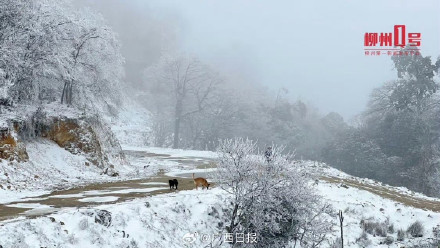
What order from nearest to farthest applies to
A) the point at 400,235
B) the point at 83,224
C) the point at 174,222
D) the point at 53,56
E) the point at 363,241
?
the point at 83,224 < the point at 174,222 < the point at 363,241 < the point at 400,235 < the point at 53,56

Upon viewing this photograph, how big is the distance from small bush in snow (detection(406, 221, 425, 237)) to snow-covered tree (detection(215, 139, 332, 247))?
655 cm

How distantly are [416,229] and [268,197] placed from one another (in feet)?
32.7

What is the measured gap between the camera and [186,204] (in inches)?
688

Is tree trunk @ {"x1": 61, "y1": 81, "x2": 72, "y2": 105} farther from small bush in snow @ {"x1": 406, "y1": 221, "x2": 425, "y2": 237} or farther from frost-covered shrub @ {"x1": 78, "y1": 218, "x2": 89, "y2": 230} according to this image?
small bush in snow @ {"x1": 406, "y1": 221, "x2": 425, "y2": 237}

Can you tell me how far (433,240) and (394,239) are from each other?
1.79 meters

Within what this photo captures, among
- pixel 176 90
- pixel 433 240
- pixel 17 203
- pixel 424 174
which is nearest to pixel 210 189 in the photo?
pixel 17 203

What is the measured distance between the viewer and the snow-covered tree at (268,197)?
1638cm

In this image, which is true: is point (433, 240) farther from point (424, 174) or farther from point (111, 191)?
point (424, 174)

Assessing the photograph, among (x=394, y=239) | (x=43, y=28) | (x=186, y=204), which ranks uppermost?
(x=43, y=28)

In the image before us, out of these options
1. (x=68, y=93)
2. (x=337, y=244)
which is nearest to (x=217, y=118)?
(x=68, y=93)

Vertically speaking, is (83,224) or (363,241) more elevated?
(83,224)

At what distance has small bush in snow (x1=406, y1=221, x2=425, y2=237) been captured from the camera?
2092cm

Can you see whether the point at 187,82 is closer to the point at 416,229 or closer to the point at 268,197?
the point at 416,229

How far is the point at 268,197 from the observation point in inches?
639
